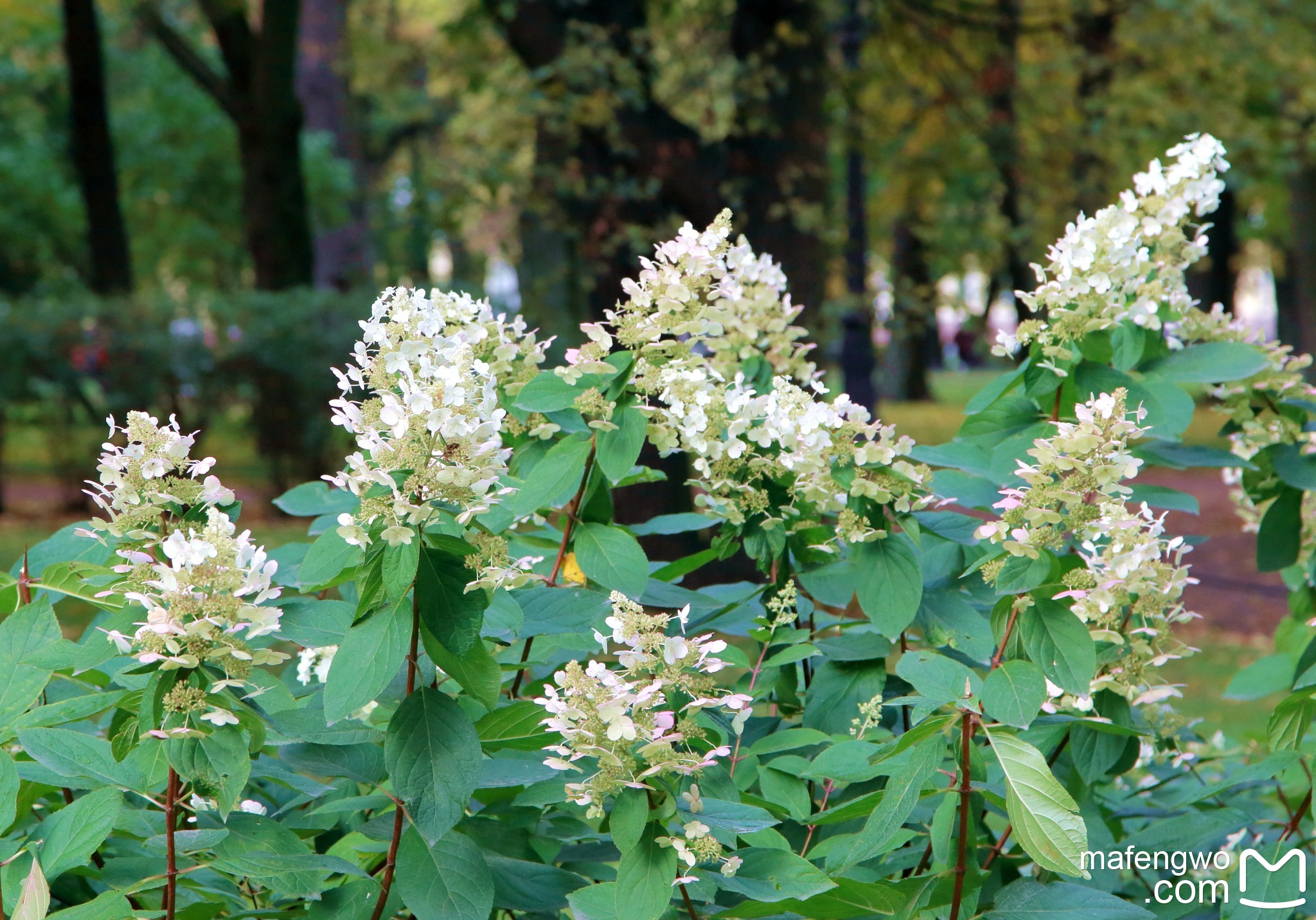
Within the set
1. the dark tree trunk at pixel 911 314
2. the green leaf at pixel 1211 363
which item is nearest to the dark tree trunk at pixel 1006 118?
the dark tree trunk at pixel 911 314

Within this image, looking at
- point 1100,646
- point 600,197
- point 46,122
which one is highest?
point 46,122

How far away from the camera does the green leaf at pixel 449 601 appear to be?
1.43m

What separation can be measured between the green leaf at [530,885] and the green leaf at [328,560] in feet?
1.44

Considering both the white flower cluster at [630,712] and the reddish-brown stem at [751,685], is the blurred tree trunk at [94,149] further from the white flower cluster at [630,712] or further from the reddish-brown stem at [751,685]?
the white flower cluster at [630,712]

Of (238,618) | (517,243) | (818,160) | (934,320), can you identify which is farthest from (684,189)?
(517,243)

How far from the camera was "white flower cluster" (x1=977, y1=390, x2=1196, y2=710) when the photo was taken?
1.57 m

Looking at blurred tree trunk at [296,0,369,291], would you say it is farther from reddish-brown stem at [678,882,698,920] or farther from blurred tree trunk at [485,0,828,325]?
reddish-brown stem at [678,882,698,920]

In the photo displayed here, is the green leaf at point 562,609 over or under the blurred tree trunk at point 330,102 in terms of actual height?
under

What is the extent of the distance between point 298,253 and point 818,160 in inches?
313

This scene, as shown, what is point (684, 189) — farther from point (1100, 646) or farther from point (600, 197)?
point (1100, 646)

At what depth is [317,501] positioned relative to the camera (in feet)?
7.09

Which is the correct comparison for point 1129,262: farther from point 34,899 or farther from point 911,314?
point 911,314

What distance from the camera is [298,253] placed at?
46.2 ft

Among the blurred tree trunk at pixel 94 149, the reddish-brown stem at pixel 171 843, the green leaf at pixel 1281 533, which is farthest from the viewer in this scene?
the blurred tree trunk at pixel 94 149
